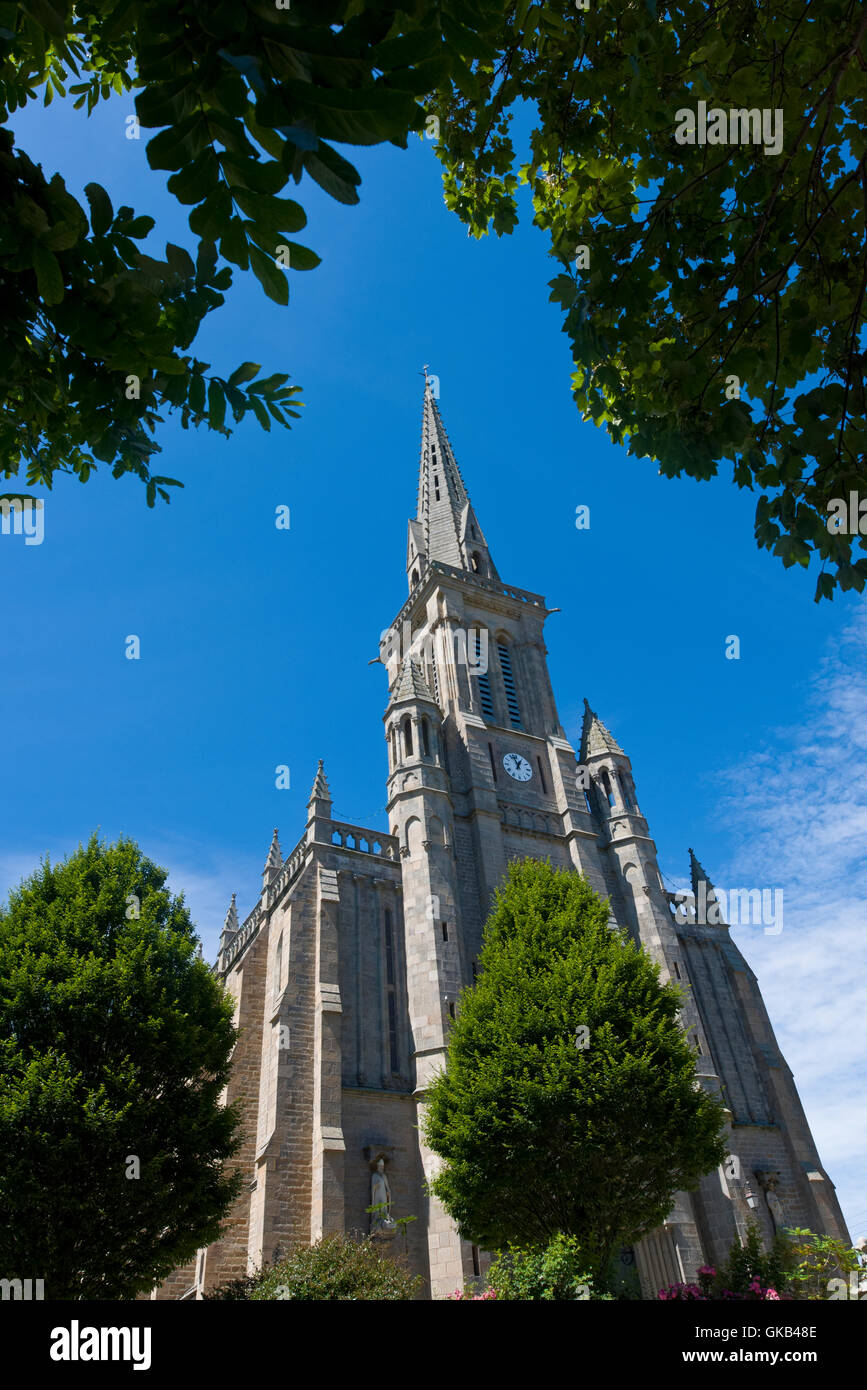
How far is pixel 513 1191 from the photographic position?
1675 cm

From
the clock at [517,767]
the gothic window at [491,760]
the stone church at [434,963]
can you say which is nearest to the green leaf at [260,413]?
the stone church at [434,963]

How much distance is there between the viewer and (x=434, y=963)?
26156 mm

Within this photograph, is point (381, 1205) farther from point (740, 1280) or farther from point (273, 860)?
point (273, 860)

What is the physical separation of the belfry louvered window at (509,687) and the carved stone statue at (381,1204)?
19716 mm

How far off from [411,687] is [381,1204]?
18429 millimetres

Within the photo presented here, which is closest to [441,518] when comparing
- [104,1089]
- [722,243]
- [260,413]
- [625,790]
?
[625,790]

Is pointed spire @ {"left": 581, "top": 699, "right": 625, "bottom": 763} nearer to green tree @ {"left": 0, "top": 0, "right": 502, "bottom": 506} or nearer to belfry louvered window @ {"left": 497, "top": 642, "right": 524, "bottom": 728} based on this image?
belfry louvered window @ {"left": 497, "top": 642, "right": 524, "bottom": 728}

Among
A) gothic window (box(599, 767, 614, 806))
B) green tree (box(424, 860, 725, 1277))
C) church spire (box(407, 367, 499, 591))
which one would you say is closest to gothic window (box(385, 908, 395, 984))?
green tree (box(424, 860, 725, 1277))

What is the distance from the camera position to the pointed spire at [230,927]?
40875 millimetres

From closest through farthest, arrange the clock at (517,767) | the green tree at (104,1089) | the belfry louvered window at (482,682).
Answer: the green tree at (104,1089) < the clock at (517,767) < the belfry louvered window at (482,682)

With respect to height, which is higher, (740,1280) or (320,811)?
(320,811)

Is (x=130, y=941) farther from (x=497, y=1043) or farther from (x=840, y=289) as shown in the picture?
(x=840, y=289)

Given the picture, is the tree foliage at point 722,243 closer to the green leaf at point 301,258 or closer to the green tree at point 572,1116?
the green leaf at point 301,258
